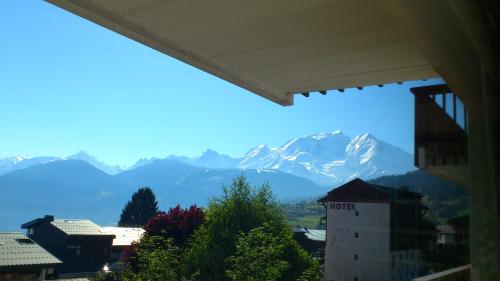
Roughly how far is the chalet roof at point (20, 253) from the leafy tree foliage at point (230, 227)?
35.8 feet

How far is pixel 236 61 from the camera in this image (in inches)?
129

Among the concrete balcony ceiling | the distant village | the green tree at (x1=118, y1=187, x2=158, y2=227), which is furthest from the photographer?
the green tree at (x1=118, y1=187, x2=158, y2=227)

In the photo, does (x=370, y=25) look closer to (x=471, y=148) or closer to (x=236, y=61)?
(x=236, y=61)

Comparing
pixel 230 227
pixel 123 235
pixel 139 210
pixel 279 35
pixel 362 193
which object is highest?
pixel 279 35

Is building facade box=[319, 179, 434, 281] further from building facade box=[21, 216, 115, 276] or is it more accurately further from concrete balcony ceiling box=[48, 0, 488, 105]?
concrete balcony ceiling box=[48, 0, 488, 105]

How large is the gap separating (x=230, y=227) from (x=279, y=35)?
14574 millimetres

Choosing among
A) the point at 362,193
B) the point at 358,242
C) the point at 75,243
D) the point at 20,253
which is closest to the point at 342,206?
the point at 362,193

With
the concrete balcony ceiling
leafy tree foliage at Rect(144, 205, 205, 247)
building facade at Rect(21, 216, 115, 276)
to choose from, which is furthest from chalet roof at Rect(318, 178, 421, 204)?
the concrete balcony ceiling

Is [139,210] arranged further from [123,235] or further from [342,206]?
[342,206]

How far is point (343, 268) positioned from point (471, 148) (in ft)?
99.6

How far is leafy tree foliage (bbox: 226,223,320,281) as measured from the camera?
11.6 meters

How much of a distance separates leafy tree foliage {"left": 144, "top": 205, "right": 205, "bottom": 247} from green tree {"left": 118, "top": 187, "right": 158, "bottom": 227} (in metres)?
36.9

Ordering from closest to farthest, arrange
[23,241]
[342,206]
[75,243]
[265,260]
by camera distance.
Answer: [265,260]
[23,241]
[342,206]
[75,243]

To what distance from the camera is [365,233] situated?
30391mm
